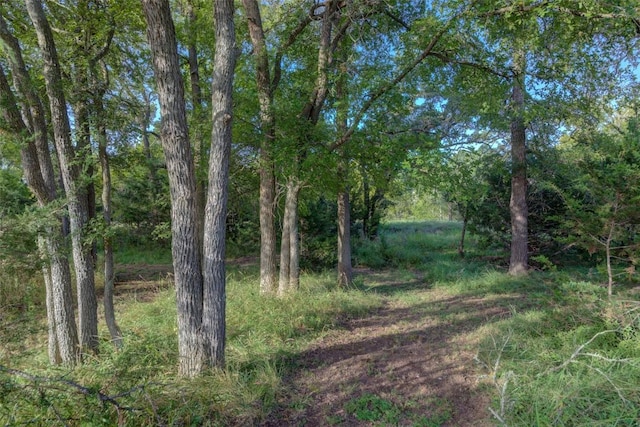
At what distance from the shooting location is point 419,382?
4098mm

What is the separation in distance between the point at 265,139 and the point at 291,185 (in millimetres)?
1218

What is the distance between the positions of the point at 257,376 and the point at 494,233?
10.5 m

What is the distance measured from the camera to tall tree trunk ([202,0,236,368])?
393 centimetres

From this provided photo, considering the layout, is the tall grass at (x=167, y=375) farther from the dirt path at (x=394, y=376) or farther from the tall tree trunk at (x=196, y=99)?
the tall tree trunk at (x=196, y=99)

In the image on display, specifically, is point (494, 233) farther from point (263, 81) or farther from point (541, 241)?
point (263, 81)

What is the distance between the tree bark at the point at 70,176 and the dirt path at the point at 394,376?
2.98 meters

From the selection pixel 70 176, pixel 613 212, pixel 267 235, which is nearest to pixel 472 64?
pixel 613 212

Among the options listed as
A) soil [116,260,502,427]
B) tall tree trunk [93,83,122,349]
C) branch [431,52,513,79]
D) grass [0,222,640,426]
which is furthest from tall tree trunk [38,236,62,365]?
branch [431,52,513,79]

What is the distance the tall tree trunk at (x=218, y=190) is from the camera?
393cm

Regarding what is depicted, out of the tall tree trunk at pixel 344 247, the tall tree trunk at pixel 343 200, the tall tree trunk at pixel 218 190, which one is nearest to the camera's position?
the tall tree trunk at pixel 218 190

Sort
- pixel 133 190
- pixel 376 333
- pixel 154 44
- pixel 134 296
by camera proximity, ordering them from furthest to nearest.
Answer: pixel 133 190 < pixel 134 296 < pixel 376 333 < pixel 154 44

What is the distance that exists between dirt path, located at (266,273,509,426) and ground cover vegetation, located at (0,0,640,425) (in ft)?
0.14

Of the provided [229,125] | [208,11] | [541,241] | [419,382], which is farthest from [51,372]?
[541,241]

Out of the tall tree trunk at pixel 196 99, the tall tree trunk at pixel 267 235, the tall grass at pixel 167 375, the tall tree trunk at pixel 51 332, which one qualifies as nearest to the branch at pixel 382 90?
the tall tree trunk at pixel 267 235
